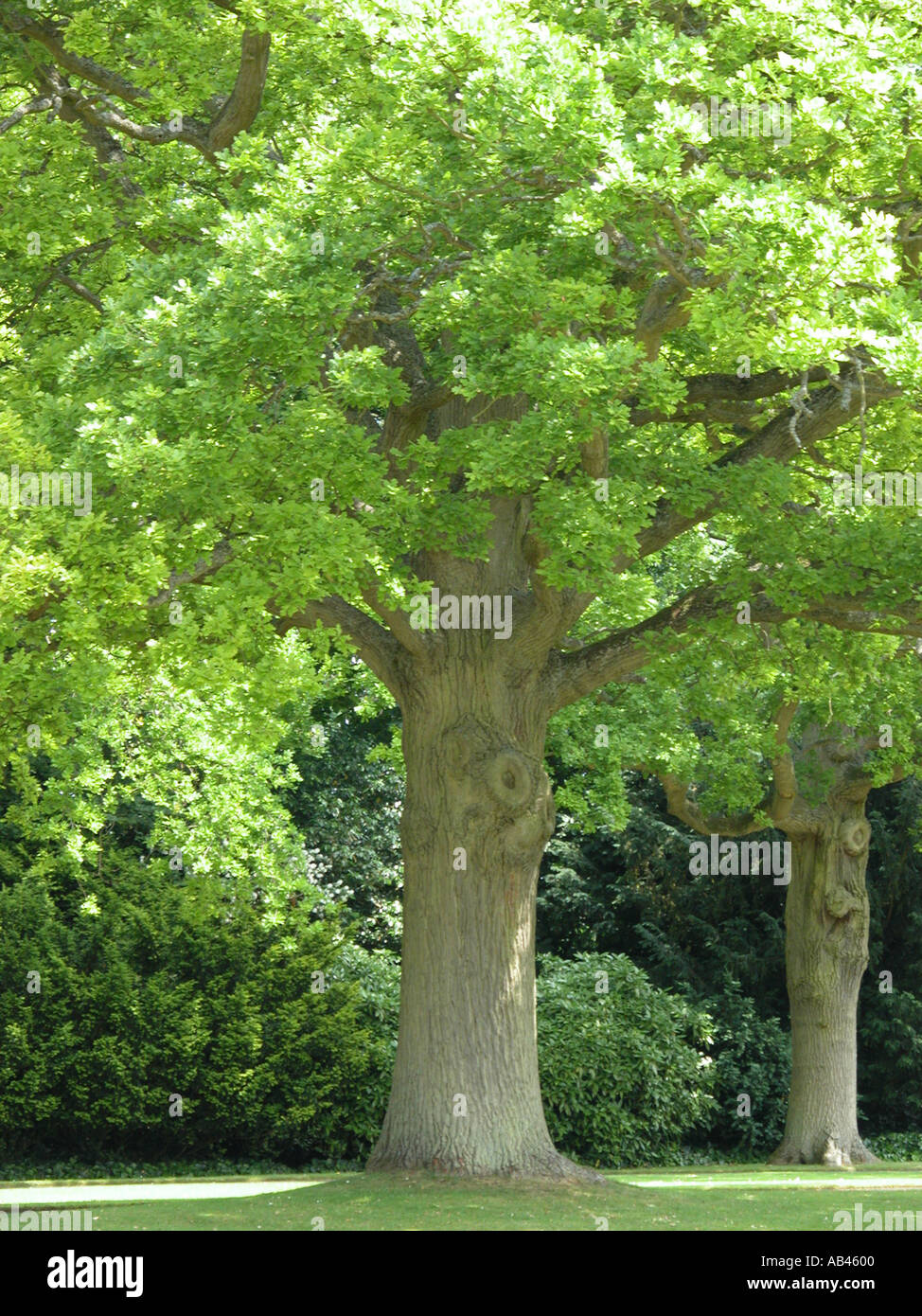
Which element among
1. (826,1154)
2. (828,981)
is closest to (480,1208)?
(826,1154)

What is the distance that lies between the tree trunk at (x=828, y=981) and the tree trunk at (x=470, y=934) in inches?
305

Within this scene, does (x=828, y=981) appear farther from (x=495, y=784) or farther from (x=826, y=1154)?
(x=495, y=784)

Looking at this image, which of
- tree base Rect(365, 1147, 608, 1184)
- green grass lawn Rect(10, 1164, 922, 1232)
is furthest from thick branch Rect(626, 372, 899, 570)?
green grass lawn Rect(10, 1164, 922, 1232)

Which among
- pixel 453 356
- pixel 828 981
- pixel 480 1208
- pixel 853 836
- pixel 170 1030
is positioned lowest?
pixel 480 1208

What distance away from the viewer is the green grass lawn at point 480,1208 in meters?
11.7

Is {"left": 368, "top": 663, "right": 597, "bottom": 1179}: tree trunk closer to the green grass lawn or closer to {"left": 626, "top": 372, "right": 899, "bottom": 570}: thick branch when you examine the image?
the green grass lawn

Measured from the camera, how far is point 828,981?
69.5ft

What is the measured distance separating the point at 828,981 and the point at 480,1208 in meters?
10.2

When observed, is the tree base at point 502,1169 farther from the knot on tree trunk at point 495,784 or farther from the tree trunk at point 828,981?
the tree trunk at point 828,981

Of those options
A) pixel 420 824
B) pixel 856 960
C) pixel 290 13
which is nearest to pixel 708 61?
pixel 290 13

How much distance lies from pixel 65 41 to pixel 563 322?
5207mm

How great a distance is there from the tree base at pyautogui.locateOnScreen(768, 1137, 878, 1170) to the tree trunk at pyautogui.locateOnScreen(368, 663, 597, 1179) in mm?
8034
